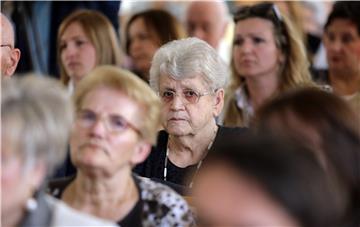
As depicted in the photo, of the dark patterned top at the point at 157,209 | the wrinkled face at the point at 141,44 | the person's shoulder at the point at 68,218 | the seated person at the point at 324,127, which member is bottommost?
the wrinkled face at the point at 141,44

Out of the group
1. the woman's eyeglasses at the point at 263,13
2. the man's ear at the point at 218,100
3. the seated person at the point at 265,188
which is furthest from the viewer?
the woman's eyeglasses at the point at 263,13

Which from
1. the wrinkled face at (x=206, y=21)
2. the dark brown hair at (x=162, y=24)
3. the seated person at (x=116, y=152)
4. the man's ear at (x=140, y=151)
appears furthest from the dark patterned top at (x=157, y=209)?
the wrinkled face at (x=206, y=21)

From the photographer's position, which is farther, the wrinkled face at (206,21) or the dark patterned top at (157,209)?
the wrinkled face at (206,21)

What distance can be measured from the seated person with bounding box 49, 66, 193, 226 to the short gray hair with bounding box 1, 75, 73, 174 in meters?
0.28

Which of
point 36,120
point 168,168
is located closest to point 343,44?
point 168,168

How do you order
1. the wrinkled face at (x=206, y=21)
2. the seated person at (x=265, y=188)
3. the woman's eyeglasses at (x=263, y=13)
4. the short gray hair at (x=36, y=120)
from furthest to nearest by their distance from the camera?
the wrinkled face at (x=206, y=21) → the woman's eyeglasses at (x=263, y=13) → the short gray hair at (x=36, y=120) → the seated person at (x=265, y=188)

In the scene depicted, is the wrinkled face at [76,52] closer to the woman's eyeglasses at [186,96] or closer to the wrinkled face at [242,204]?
the woman's eyeglasses at [186,96]

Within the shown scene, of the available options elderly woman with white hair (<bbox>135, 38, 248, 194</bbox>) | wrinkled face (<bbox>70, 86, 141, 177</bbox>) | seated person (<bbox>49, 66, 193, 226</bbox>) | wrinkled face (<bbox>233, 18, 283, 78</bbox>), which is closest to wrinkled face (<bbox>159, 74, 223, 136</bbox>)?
elderly woman with white hair (<bbox>135, 38, 248, 194</bbox>)

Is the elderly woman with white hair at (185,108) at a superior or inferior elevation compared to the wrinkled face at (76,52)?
superior

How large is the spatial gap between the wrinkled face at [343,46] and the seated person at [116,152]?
8.67 ft

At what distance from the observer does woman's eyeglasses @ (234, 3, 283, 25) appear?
5270 mm

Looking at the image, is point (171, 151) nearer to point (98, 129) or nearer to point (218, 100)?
point (218, 100)

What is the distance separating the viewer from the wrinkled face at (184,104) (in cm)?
360

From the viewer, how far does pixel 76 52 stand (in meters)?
5.36
